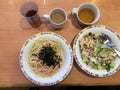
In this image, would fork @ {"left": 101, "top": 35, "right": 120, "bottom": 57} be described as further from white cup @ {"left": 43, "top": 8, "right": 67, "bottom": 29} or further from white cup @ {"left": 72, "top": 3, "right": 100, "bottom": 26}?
white cup @ {"left": 43, "top": 8, "right": 67, "bottom": 29}

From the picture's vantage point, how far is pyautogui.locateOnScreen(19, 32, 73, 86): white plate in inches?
35.6

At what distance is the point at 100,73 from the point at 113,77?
0.21 feet

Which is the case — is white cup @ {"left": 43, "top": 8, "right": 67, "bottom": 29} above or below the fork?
above

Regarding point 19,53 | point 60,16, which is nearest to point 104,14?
point 60,16

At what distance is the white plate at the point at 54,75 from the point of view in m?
0.90

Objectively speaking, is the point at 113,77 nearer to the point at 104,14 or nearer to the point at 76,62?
the point at 76,62

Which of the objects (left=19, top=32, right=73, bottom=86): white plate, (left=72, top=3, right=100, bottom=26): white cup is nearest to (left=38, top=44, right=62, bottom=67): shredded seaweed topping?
(left=19, top=32, right=73, bottom=86): white plate

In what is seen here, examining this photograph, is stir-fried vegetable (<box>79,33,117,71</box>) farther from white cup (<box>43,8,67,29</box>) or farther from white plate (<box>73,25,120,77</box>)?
white cup (<box>43,8,67,29</box>)

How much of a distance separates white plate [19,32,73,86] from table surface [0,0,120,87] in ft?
0.10

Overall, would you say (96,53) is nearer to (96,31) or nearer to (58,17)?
(96,31)

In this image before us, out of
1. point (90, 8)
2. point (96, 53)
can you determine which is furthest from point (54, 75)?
point (90, 8)

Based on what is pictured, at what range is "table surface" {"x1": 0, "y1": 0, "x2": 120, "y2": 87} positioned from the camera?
0.93 meters

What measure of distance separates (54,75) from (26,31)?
0.25m

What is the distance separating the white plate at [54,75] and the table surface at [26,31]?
32mm
